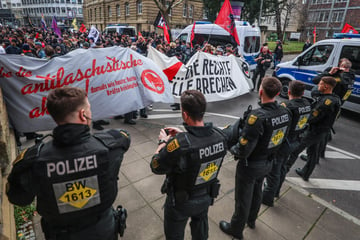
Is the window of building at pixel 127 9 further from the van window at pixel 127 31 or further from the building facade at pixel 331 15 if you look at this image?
the building facade at pixel 331 15

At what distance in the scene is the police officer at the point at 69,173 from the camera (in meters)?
1.38

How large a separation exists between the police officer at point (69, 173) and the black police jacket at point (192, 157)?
17.0 inches

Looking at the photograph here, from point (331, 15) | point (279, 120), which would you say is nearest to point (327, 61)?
point (279, 120)

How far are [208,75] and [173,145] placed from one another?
547 cm

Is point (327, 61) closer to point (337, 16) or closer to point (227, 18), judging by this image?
point (227, 18)

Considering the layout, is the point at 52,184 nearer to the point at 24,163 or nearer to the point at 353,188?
the point at 24,163

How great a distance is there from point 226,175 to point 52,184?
3.20 meters

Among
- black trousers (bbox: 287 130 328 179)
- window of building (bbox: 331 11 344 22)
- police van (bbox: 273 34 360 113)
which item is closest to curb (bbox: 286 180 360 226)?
black trousers (bbox: 287 130 328 179)

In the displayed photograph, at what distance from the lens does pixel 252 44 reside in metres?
12.4

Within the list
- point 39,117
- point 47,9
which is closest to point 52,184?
point 39,117

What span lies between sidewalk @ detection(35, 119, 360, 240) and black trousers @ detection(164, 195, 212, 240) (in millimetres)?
690

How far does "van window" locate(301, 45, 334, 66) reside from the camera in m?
7.22

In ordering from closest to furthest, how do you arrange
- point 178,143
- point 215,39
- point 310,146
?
point 178,143 → point 310,146 → point 215,39

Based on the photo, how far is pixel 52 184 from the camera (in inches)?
54.6
